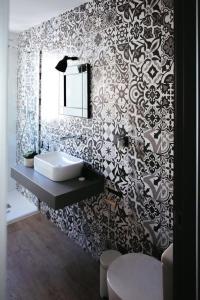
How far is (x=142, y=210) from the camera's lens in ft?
6.50

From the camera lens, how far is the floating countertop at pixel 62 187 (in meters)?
2.08

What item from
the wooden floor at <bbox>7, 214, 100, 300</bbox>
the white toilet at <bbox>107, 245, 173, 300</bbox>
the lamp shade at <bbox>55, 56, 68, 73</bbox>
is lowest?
the wooden floor at <bbox>7, 214, 100, 300</bbox>

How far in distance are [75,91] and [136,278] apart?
1806 millimetres

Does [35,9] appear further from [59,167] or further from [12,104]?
[59,167]

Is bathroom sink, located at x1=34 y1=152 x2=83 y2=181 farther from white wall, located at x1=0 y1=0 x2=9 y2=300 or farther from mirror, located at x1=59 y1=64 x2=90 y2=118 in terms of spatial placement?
white wall, located at x1=0 y1=0 x2=9 y2=300

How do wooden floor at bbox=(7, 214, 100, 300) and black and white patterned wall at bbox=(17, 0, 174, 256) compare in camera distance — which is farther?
wooden floor at bbox=(7, 214, 100, 300)

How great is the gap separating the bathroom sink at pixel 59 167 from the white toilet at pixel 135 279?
93cm

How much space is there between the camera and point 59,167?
7.59 feet

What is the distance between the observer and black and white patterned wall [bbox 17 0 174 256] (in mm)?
1759

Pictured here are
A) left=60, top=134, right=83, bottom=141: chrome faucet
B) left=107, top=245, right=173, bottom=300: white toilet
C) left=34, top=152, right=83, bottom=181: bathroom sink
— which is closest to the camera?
left=107, top=245, right=173, bottom=300: white toilet

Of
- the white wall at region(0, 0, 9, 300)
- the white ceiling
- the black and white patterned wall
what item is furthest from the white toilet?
the white ceiling

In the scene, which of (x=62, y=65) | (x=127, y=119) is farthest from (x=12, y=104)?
(x=127, y=119)

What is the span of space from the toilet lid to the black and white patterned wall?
225 mm

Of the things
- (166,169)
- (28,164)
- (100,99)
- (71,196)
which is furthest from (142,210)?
(28,164)
